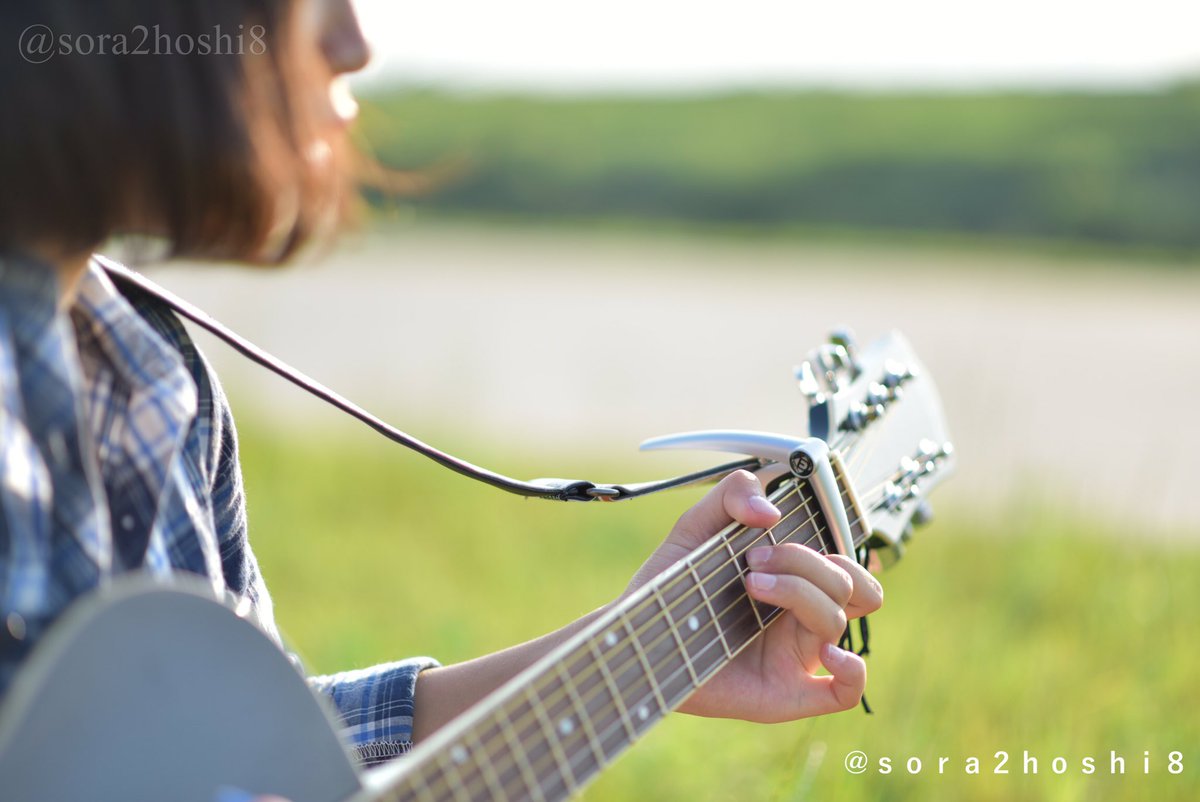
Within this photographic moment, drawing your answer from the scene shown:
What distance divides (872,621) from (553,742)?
2.34 metres

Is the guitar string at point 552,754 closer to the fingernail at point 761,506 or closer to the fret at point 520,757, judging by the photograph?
the fret at point 520,757

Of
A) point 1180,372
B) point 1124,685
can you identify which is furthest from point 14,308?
point 1180,372

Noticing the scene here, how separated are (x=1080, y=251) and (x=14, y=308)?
12.0 meters

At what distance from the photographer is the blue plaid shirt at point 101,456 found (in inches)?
36.0

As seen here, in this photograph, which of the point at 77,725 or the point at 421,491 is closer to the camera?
the point at 77,725

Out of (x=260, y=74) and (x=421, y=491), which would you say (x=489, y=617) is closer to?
(x=421, y=491)

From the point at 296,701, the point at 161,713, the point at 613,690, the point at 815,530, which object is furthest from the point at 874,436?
the point at 161,713

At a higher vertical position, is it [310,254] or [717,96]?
A: [310,254]

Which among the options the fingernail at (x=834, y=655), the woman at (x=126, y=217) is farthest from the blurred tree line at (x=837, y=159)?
the woman at (x=126, y=217)

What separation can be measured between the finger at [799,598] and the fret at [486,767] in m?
0.37

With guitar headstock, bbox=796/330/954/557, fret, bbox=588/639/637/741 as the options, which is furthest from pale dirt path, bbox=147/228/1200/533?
fret, bbox=588/639/637/741

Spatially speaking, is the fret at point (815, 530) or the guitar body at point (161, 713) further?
the fret at point (815, 530)

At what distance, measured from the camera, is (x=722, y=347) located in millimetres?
8102

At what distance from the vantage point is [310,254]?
1129mm
